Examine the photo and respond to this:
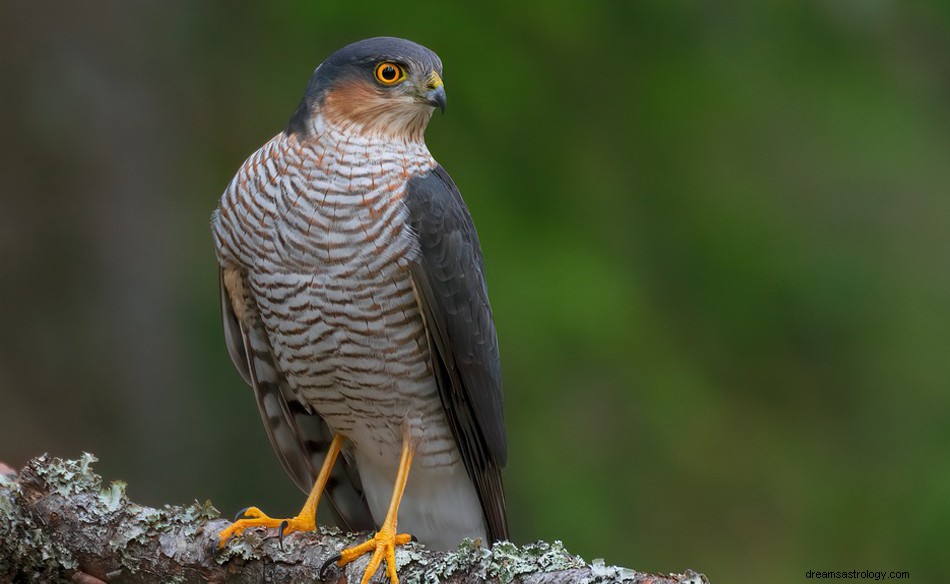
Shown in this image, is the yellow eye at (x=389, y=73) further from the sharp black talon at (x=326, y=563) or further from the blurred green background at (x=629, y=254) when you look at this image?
the blurred green background at (x=629, y=254)

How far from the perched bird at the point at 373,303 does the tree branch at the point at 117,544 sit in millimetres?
83

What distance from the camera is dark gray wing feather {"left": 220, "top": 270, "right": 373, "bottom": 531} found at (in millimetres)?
4137

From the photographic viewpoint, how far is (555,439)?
5910 mm

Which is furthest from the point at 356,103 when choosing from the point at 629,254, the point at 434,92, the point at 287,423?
the point at 629,254

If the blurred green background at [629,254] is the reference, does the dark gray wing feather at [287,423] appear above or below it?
below

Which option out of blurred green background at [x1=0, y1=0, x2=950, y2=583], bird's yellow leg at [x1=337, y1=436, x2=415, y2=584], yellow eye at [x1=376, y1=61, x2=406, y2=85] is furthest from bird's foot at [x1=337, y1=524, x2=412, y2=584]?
blurred green background at [x1=0, y1=0, x2=950, y2=583]

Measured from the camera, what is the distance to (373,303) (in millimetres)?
3768

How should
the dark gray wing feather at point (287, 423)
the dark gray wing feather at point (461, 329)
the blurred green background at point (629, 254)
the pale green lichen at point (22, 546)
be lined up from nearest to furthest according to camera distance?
the pale green lichen at point (22, 546)
the dark gray wing feather at point (461, 329)
the dark gray wing feather at point (287, 423)
the blurred green background at point (629, 254)

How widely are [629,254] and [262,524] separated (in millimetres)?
3185

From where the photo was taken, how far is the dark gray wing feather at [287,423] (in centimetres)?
414

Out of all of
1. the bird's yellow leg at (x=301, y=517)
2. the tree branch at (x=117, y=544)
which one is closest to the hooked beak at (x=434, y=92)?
the bird's yellow leg at (x=301, y=517)

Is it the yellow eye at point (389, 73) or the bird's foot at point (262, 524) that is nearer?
the bird's foot at point (262, 524)

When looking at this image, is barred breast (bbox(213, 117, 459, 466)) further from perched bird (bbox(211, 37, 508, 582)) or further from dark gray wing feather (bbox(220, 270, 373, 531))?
dark gray wing feather (bbox(220, 270, 373, 531))

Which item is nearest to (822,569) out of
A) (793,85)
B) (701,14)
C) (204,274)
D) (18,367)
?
(793,85)
